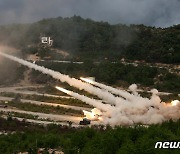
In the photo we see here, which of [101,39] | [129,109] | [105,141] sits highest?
[101,39]

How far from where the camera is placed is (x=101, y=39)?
158 m

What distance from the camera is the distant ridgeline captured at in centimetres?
14088

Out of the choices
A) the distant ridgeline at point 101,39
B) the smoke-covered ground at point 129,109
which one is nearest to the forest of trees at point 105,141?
the smoke-covered ground at point 129,109

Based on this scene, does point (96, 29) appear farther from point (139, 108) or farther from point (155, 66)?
point (139, 108)

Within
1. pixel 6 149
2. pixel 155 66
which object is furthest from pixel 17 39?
pixel 6 149

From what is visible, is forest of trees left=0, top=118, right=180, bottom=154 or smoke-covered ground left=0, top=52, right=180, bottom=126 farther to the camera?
smoke-covered ground left=0, top=52, right=180, bottom=126

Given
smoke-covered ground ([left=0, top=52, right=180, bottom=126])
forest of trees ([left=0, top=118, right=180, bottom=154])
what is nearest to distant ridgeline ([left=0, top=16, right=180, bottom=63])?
smoke-covered ground ([left=0, top=52, right=180, bottom=126])

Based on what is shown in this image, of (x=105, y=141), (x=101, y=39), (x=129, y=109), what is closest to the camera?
(x=105, y=141)

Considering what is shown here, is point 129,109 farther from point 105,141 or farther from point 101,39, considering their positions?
point 101,39

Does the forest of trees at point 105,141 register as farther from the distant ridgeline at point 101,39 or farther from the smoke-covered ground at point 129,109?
the distant ridgeline at point 101,39

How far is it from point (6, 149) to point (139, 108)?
35.3m

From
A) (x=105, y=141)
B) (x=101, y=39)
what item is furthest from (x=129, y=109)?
(x=101, y=39)

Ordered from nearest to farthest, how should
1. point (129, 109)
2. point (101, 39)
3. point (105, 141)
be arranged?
point (105, 141)
point (129, 109)
point (101, 39)

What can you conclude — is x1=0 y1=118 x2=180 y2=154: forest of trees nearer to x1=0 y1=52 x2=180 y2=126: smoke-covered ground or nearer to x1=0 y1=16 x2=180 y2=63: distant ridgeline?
x1=0 y1=52 x2=180 y2=126: smoke-covered ground
